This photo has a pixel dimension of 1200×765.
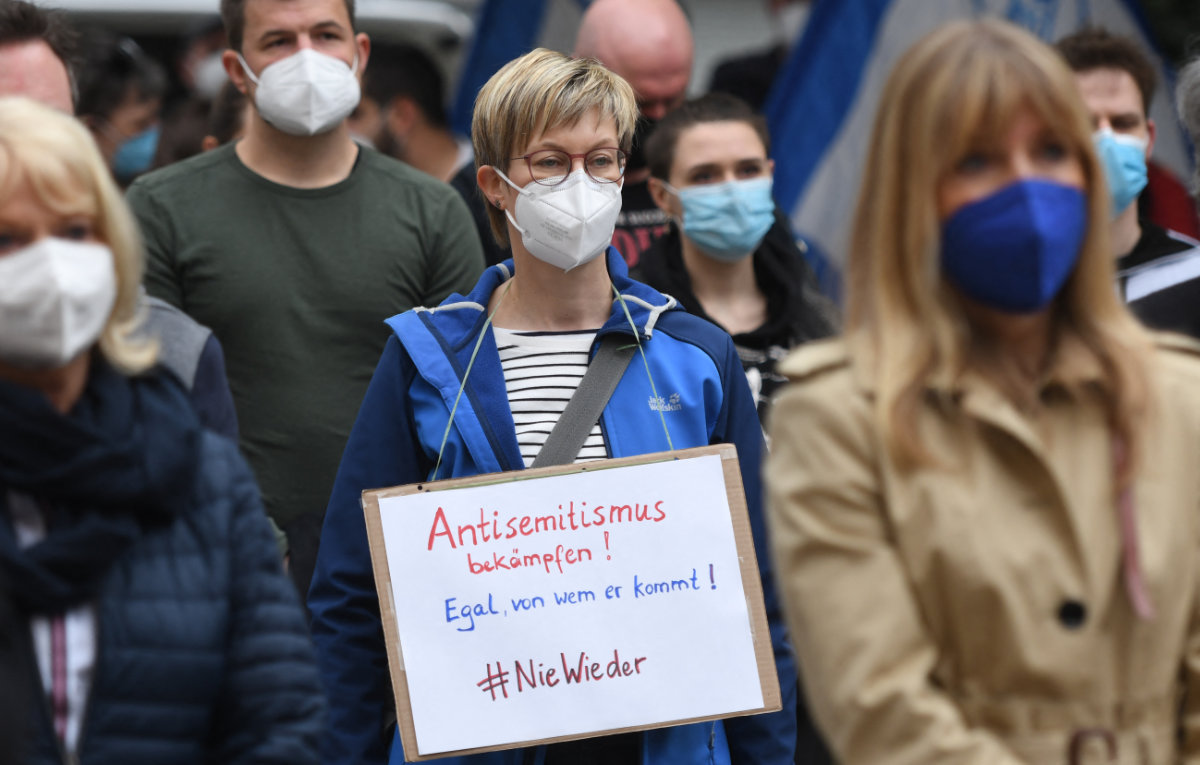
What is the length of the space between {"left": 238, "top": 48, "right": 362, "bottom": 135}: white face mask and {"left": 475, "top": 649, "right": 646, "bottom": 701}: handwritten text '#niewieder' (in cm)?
215

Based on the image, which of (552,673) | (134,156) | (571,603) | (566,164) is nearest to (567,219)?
(566,164)

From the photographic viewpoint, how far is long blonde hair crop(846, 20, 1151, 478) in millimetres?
2297

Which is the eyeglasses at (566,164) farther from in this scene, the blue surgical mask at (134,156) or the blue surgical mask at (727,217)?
the blue surgical mask at (134,156)

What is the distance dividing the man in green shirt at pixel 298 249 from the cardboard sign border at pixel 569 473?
134 cm

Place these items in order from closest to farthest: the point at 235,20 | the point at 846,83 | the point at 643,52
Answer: the point at 235,20 < the point at 643,52 < the point at 846,83

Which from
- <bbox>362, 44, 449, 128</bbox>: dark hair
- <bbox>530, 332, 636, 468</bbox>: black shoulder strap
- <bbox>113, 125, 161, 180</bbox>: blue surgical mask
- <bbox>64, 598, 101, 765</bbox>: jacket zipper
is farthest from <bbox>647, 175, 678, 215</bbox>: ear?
<bbox>113, 125, 161, 180</bbox>: blue surgical mask

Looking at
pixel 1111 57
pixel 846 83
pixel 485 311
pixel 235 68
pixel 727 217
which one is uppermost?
pixel 846 83

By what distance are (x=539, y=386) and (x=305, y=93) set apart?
5.97 feet

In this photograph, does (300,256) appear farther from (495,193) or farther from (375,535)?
(375,535)

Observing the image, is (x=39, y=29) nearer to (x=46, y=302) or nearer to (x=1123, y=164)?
(x=46, y=302)

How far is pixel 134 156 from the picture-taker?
346 inches

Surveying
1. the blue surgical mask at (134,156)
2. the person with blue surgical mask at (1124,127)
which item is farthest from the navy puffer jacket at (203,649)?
the blue surgical mask at (134,156)

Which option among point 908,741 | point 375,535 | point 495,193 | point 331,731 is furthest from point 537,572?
point 908,741

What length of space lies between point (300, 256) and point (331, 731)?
1.72m
